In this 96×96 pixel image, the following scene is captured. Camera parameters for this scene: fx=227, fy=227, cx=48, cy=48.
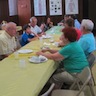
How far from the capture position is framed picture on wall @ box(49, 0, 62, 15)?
1002 centimetres

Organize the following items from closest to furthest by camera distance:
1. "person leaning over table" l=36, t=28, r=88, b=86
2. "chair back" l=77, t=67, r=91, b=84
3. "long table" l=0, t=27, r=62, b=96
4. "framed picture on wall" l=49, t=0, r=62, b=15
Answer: "long table" l=0, t=27, r=62, b=96
"chair back" l=77, t=67, r=91, b=84
"person leaning over table" l=36, t=28, r=88, b=86
"framed picture on wall" l=49, t=0, r=62, b=15

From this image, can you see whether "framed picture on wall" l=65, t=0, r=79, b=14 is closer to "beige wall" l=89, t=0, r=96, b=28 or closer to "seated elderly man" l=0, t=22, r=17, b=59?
"beige wall" l=89, t=0, r=96, b=28

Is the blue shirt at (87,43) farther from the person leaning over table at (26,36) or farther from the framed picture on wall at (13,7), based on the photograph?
the framed picture on wall at (13,7)

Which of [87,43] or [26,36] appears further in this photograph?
[26,36]

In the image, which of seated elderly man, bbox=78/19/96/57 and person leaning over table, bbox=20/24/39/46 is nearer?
seated elderly man, bbox=78/19/96/57

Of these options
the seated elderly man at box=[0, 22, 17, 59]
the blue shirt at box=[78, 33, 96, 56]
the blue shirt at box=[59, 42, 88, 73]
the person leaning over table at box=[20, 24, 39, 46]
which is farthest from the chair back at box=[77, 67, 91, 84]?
the person leaning over table at box=[20, 24, 39, 46]

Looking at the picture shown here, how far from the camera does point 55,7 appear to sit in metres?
10.1

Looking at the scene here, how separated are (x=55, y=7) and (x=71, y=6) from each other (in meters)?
0.71

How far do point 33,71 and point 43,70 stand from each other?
5.0 inches

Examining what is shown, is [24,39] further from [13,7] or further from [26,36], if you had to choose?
[13,7]

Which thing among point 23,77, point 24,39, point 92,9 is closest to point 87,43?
point 23,77

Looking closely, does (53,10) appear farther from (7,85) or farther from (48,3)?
(7,85)

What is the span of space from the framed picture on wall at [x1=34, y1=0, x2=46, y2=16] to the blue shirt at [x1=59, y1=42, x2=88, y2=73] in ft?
23.7

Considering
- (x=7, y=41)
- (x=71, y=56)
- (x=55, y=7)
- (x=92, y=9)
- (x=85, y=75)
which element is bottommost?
(x=85, y=75)
